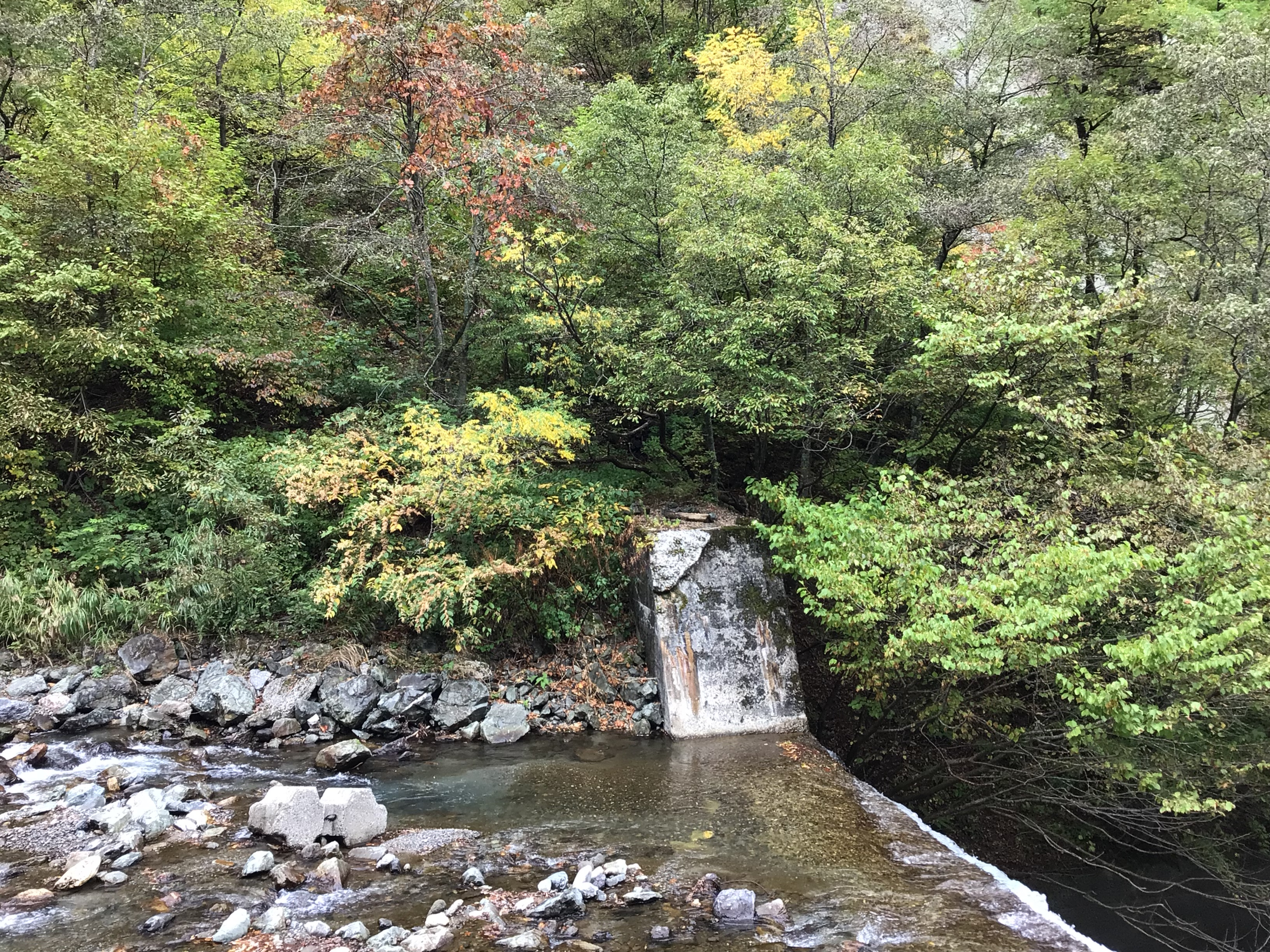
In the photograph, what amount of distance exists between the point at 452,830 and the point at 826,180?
9.30m

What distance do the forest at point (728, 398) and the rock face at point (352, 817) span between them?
274cm

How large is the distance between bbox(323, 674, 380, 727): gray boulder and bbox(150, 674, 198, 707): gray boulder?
1445 mm

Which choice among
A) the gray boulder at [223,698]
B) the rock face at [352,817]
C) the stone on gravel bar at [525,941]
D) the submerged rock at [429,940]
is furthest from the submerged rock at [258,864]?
the gray boulder at [223,698]

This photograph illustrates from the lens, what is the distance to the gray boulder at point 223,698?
290 inches

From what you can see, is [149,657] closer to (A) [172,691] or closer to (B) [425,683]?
(A) [172,691]

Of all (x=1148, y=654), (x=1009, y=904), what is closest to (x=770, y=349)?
(x=1148, y=654)

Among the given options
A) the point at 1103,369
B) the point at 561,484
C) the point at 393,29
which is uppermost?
the point at 393,29

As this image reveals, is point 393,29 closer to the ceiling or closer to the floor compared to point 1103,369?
closer to the ceiling

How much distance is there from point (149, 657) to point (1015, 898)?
8900mm

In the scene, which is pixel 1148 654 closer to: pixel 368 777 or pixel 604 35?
pixel 368 777

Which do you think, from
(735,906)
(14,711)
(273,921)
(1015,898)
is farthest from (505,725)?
(1015,898)

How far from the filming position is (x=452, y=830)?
546cm

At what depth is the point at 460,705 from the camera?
7.94 m

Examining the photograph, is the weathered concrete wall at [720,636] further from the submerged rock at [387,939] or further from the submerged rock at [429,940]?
the submerged rock at [387,939]
